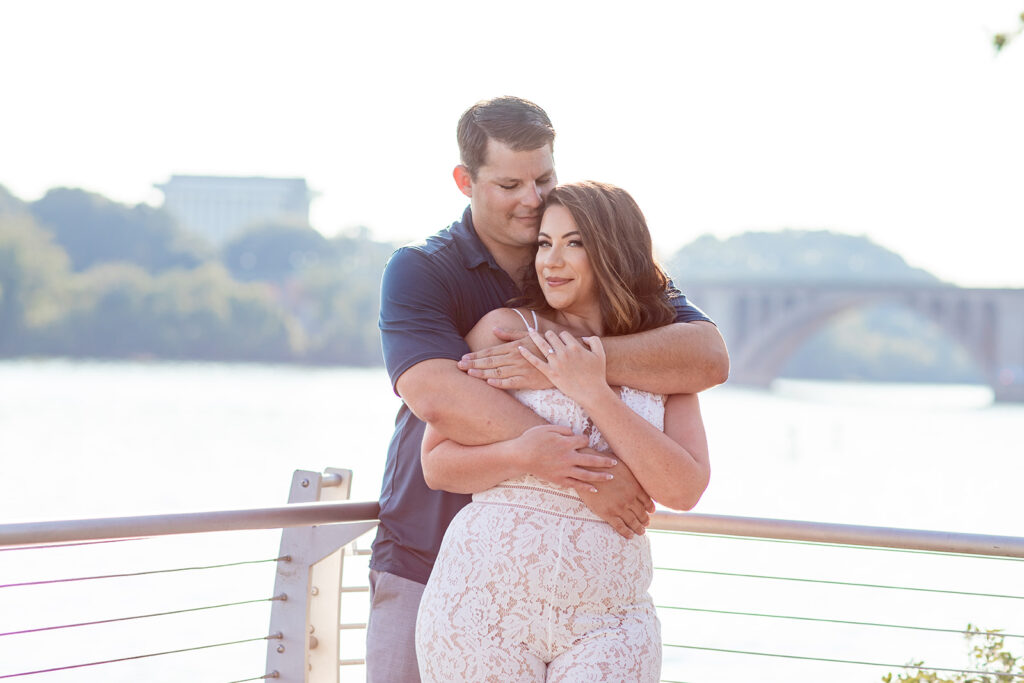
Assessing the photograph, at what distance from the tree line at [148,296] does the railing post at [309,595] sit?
40382mm

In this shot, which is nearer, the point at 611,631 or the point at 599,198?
the point at 611,631

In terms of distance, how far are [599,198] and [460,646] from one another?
0.71 meters

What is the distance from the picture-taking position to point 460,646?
1678 mm

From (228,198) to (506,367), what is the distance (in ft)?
245

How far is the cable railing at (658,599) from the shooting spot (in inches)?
92.4

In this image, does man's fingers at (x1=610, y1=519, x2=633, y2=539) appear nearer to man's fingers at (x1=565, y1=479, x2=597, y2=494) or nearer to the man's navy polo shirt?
man's fingers at (x1=565, y1=479, x2=597, y2=494)

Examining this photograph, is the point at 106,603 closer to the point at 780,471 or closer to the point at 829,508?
the point at 829,508

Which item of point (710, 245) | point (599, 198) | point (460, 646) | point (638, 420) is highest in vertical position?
point (710, 245)

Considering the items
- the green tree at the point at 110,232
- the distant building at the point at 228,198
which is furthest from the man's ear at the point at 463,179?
the distant building at the point at 228,198

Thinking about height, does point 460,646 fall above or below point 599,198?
below

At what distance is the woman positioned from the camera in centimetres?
167

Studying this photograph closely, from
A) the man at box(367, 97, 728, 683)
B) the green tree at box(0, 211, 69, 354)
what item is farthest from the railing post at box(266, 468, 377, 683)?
the green tree at box(0, 211, 69, 354)

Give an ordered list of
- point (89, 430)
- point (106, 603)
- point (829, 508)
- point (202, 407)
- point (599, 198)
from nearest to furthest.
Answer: point (599, 198) < point (106, 603) < point (829, 508) < point (89, 430) < point (202, 407)

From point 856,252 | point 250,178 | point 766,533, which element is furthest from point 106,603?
point 856,252
